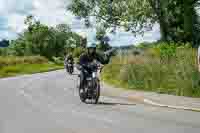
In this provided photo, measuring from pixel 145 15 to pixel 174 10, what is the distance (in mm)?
4176

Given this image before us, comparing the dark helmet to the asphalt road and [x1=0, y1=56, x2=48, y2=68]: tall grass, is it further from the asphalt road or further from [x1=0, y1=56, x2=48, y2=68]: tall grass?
[x1=0, y1=56, x2=48, y2=68]: tall grass

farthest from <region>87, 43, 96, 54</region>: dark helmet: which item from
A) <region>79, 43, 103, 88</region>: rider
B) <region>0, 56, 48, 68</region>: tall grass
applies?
<region>0, 56, 48, 68</region>: tall grass

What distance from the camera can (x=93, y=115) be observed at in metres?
14.8

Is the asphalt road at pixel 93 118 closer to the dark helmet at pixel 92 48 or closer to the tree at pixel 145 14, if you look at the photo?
the dark helmet at pixel 92 48

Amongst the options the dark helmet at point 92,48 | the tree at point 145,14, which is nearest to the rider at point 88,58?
the dark helmet at point 92,48

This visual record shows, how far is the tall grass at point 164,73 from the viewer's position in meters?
20.6

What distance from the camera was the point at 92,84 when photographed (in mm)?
18359

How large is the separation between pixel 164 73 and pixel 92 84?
6642 millimetres

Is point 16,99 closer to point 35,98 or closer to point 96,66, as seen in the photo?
point 35,98

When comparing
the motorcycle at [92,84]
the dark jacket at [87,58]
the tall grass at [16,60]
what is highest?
the dark jacket at [87,58]

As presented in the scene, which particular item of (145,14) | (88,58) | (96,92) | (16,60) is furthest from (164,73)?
(16,60)

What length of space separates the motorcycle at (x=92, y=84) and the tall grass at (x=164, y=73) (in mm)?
3306

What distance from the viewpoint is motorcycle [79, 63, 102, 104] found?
1830 cm

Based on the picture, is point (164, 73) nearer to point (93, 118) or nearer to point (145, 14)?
point (93, 118)
